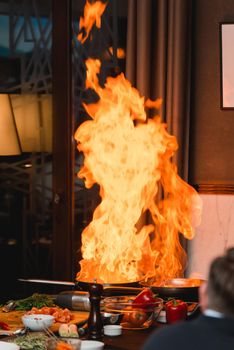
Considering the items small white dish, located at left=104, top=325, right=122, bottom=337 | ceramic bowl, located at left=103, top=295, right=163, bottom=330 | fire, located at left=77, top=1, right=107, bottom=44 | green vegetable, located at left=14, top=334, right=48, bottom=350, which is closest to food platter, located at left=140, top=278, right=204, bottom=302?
ceramic bowl, located at left=103, top=295, right=163, bottom=330

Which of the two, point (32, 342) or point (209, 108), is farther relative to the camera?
point (209, 108)

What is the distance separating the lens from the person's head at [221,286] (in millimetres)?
1568

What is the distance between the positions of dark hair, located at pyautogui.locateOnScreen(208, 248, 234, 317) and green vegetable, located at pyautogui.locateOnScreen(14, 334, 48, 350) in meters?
1.21

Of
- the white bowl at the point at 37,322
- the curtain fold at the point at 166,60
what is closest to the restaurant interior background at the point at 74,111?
the curtain fold at the point at 166,60

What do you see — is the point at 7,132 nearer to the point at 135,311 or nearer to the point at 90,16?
the point at 90,16

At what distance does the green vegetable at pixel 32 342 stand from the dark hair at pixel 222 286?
1.21 metres

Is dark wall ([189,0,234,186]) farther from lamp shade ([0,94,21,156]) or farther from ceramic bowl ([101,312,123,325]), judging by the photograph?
ceramic bowl ([101,312,123,325])

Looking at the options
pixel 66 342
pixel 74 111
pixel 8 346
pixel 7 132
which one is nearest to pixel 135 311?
pixel 66 342

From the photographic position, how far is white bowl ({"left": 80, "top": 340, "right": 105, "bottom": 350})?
8.57 feet

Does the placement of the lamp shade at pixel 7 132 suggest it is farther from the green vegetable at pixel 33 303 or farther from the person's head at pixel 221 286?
the person's head at pixel 221 286

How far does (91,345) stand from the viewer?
2637 millimetres

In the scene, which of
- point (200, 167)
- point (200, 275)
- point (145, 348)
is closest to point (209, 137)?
point (200, 167)

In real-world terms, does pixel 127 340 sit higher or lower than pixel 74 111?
lower

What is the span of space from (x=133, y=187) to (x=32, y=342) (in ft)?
5.60
